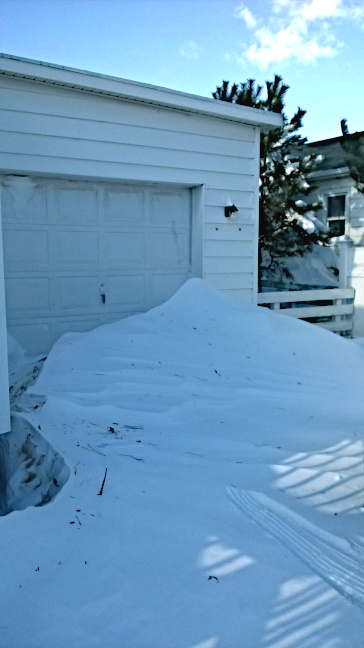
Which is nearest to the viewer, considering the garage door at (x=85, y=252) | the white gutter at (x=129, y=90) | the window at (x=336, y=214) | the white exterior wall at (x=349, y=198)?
the white gutter at (x=129, y=90)

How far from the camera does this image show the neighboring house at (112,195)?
5.67 metres

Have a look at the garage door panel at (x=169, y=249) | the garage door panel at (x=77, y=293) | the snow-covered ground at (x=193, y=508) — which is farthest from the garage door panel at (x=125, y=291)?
the snow-covered ground at (x=193, y=508)

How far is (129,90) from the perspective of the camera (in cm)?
594

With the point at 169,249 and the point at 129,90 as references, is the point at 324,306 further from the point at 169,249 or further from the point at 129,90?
the point at 129,90

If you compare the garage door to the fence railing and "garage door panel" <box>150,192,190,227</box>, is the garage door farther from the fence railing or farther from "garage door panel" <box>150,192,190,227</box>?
the fence railing

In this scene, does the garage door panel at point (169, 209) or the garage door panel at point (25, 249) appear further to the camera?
the garage door panel at point (169, 209)

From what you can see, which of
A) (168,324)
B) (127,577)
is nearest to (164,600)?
(127,577)

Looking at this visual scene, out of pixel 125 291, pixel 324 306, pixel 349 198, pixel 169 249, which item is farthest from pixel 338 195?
pixel 125 291

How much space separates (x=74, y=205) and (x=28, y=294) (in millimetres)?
1266

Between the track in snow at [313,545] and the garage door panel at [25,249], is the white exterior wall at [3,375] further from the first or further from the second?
the garage door panel at [25,249]

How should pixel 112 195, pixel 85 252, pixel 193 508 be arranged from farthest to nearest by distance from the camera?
1. pixel 112 195
2. pixel 85 252
3. pixel 193 508

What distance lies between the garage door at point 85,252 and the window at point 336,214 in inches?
255

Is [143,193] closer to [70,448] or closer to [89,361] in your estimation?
[89,361]

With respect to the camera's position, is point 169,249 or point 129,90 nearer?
point 129,90
